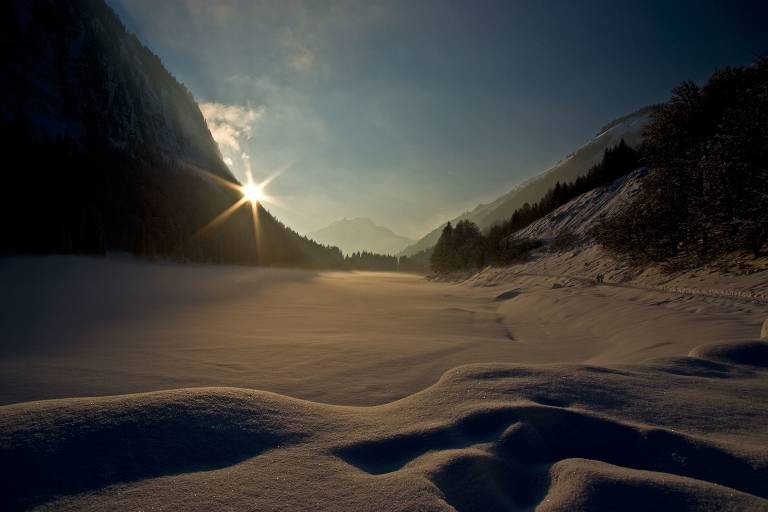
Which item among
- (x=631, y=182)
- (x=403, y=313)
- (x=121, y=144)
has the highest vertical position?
(x=121, y=144)

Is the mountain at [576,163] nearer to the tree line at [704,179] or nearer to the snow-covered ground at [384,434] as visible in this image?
the tree line at [704,179]

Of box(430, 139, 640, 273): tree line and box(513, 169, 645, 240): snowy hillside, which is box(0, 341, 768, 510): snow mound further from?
box(430, 139, 640, 273): tree line

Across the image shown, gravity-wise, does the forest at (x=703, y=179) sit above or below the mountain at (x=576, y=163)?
below

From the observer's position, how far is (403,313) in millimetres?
11016

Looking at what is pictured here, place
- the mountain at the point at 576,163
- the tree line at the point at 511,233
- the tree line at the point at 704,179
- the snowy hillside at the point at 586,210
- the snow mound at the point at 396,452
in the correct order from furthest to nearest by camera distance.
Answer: the mountain at the point at 576,163, the tree line at the point at 511,233, the snowy hillside at the point at 586,210, the tree line at the point at 704,179, the snow mound at the point at 396,452

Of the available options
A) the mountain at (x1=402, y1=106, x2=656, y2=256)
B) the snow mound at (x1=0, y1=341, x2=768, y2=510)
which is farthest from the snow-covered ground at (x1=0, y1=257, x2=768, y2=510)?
the mountain at (x1=402, y1=106, x2=656, y2=256)

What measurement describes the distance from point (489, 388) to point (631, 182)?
40497mm

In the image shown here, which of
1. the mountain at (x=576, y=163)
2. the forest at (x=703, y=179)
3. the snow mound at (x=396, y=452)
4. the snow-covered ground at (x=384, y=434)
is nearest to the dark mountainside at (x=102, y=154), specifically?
the snow-covered ground at (x=384, y=434)

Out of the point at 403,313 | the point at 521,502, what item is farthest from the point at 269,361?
the point at 403,313

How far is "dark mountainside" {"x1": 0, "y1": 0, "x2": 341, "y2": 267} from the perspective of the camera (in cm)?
2628

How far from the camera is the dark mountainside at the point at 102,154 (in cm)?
2628

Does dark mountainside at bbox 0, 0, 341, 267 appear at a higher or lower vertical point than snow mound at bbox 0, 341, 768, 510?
higher

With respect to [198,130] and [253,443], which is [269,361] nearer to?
[253,443]

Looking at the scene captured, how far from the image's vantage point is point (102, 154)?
4241 centimetres
